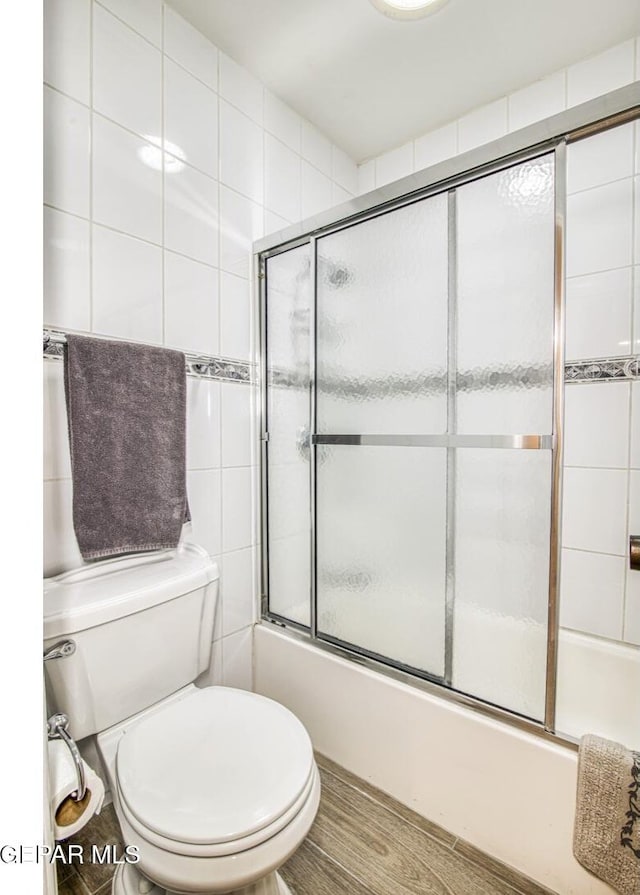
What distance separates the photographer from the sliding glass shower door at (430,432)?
3.37 feet

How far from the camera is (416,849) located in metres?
1.10

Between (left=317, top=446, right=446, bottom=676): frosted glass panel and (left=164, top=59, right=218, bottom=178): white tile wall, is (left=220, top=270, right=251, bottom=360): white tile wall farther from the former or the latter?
(left=317, top=446, right=446, bottom=676): frosted glass panel

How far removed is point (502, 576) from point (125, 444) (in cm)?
103

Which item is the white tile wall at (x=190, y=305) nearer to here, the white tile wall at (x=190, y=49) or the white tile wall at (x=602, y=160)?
the white tile wall at (x=190, y=49)

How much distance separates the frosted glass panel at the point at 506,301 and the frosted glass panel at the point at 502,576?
4.3 inches

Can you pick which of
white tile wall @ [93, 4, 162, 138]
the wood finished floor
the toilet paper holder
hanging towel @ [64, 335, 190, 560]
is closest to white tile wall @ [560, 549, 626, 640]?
the wood finished floor

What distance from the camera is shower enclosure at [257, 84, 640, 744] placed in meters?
1.01

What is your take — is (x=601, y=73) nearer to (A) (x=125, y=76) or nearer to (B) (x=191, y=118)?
(B) (x=191, y=118)

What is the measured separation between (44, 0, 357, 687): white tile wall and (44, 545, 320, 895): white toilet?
8.4 inches

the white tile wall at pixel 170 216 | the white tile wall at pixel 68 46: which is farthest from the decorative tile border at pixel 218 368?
the white tile wall at pixel 68 46

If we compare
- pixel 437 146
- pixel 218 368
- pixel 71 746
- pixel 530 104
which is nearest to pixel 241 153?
pixel 218 368

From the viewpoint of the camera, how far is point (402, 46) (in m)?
1.47

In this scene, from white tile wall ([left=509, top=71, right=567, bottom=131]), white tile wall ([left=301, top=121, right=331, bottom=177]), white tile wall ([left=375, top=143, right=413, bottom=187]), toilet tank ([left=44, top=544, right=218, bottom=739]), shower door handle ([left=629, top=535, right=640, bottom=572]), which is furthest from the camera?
white tile wall ([left=375, top=143, right=413, bottom=187])

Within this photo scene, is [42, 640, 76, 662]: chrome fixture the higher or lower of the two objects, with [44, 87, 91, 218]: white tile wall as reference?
lower
